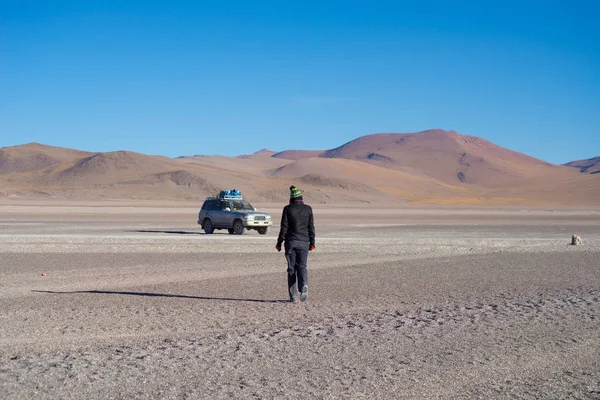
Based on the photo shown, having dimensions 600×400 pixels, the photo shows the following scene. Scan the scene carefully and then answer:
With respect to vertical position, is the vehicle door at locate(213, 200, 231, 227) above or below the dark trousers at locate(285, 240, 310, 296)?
above

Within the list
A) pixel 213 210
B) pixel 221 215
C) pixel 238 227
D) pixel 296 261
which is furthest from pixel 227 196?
pixel 296 261

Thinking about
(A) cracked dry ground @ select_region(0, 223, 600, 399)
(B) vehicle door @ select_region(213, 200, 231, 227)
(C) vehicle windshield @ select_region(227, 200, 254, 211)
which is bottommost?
(A) cracked dry ground @ select_region(0, 223, 600, 399)

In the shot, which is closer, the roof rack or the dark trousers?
the dark trousers

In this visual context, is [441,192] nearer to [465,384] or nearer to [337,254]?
[337,254]

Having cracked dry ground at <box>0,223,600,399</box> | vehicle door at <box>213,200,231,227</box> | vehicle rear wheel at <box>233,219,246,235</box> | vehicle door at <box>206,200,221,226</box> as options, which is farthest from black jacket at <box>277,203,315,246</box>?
vehicle door at <box>206,200,221,226</box>

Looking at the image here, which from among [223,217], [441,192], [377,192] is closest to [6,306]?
[223,217]

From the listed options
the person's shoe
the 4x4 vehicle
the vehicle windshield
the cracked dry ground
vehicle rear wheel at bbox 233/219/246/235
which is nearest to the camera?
the cracked dry ground

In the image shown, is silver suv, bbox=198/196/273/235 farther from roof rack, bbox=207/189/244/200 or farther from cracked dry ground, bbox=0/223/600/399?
cracked dry ground, bbox=0/223/600/399

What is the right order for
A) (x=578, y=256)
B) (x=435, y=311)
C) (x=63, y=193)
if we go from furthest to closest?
(x=63, y=193)
(x=578, y=256)
(x=435, y=311)

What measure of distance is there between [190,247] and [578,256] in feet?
39.5

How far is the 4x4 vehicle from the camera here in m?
33.4

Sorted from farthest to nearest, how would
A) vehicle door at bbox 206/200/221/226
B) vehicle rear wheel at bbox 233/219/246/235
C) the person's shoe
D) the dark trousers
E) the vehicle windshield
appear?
the vehicle windshield → vehicle door at bbox 206/200/221/226 → vehicle rear wheel at bbox 233/219/246/235 → the person's shoe → the dark trousers

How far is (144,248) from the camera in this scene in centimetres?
2409

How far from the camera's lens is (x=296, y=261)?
12.5 meters
